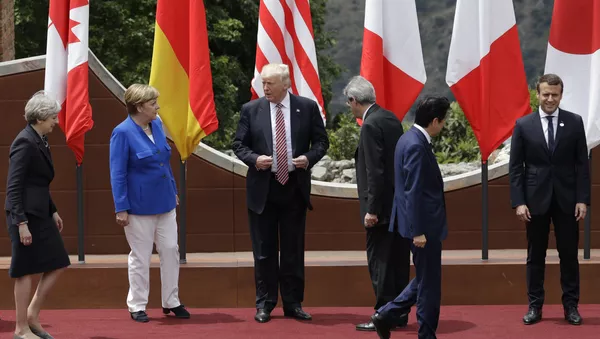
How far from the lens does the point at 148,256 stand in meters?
7.28

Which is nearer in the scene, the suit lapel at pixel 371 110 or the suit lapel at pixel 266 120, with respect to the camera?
the suit lapel at pixel 371 110

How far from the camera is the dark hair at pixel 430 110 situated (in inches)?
235

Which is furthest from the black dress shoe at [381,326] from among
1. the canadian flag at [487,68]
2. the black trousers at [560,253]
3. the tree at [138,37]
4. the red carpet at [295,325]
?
the tree at [138,37]

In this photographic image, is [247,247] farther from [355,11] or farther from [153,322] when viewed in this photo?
[355,11]

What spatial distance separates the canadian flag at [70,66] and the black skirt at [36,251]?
1651mm

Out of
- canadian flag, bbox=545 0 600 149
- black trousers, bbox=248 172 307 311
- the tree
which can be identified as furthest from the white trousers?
the tree

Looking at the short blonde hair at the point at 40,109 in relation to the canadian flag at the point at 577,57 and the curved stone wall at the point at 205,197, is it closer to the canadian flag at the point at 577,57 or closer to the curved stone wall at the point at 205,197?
the curved stone wall at the point at 205,197

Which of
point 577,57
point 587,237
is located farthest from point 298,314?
point 577,57

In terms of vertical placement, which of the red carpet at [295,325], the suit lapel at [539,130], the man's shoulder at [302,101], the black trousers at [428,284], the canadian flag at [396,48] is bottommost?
the red carpet at [295,325]

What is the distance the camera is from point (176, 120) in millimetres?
8141

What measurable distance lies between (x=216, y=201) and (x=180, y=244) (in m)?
0.70

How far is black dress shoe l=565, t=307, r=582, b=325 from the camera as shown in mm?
7012

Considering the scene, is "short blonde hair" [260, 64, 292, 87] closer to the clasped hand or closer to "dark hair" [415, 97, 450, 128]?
the clasped hand

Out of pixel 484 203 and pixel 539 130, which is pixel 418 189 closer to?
pixel 539 130
